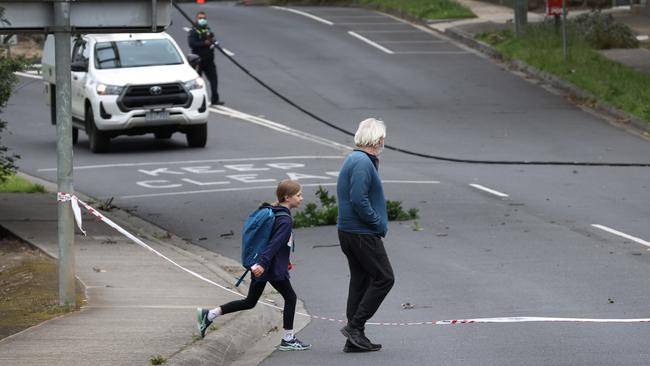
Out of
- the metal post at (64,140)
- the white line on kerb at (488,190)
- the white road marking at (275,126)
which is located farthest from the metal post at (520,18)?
the metal post at (64,140)

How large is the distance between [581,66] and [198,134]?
10624 millimetres

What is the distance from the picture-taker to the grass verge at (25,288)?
453 inches

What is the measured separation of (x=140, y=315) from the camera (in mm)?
11500

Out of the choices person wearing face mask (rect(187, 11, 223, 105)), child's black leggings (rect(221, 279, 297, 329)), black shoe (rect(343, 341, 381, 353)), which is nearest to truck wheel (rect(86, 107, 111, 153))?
person wearing face mask (rect(187, 11, 223, 105))

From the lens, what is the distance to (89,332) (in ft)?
35.0

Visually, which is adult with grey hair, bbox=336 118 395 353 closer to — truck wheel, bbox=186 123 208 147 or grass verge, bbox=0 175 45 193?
grass verge, bbox=0 175 45 193

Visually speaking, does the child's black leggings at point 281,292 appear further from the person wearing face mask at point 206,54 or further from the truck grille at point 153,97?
the person wearing face mask at point 206,54

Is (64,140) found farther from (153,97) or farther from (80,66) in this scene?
(80,66)

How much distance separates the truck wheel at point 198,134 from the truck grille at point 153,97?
46 centimetres

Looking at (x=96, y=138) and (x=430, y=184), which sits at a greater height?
(x=430, y=184)

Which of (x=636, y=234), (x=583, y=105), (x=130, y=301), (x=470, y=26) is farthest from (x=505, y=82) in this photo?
(x=130, y=301)

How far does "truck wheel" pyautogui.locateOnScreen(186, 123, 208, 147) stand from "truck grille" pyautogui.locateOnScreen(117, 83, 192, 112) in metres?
0.46

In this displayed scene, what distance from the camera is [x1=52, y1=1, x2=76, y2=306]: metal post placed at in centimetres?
1166

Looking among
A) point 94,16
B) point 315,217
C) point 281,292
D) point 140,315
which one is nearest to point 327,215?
point 315,217
